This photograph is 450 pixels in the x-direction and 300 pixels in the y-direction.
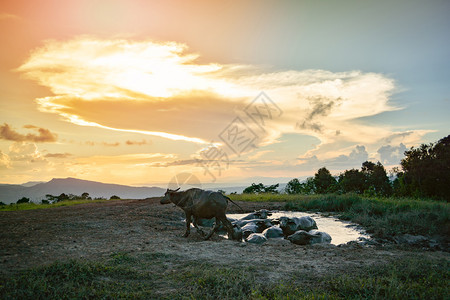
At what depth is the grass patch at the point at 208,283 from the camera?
633 cm

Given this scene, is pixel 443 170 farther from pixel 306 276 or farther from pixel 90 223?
pixel 90 223

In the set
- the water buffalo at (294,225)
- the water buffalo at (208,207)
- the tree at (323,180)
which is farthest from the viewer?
the tree at (323,180)

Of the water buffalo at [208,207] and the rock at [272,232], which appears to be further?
the rock at [272,232]

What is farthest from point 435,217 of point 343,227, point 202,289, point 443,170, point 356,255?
point 443,170

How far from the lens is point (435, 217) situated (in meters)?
15.7

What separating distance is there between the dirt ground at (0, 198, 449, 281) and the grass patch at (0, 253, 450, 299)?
29.1 inches

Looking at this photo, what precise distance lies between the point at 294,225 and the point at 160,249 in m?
7.38

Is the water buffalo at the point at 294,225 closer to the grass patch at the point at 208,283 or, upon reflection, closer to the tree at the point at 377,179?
the grass patch at the point at 208,283

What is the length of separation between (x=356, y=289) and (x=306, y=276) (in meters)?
1.32

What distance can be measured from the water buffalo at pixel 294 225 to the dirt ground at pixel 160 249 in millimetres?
2525

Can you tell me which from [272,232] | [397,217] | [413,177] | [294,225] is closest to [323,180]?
[413,177]

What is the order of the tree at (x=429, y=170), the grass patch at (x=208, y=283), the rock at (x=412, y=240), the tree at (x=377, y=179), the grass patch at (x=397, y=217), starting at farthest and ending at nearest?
the tree at (x=377, y=179) < the tree at (x=429, y=170) < the grass patch at (x=397, y=217) < the rock at (x=412, y=240) < the grass patch at (x=208, y=283)

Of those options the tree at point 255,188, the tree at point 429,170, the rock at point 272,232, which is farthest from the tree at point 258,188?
the rock at point 272,232

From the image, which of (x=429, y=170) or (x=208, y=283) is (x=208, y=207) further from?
(x=429, y=170)
